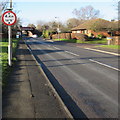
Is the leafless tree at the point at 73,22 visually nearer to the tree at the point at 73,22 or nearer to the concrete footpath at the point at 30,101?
the tree at the point at 73,22

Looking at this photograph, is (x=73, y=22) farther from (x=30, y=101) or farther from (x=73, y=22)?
(x=30, y=101)

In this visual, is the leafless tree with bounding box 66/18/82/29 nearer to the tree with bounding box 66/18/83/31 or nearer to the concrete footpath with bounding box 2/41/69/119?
the tree with bounding box 66/18/83/31

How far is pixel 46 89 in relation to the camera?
629 centimetres

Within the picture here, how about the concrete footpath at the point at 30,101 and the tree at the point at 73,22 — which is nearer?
the concrete footpath at the point at 30,101

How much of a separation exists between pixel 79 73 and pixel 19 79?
3.28m

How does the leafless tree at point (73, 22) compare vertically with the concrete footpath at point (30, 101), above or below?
above

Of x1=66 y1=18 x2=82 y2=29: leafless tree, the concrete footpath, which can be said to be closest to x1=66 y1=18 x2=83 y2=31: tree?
x1=66 y1=18 x2=82 y2=29: leafless tree

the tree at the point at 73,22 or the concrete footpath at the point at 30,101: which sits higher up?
the tree at the point at 73,22

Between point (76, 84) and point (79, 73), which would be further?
point (79, 73)

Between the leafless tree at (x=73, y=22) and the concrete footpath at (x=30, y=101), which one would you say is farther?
the leafless tree at (x=73, y=22)

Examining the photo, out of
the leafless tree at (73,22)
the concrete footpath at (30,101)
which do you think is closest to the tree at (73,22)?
the leafless tree at (73,22)

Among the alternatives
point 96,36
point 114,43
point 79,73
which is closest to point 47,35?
point 96,36

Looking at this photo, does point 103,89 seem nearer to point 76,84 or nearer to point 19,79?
point 76,84

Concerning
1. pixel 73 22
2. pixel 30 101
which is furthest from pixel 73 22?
pixel 30 101
